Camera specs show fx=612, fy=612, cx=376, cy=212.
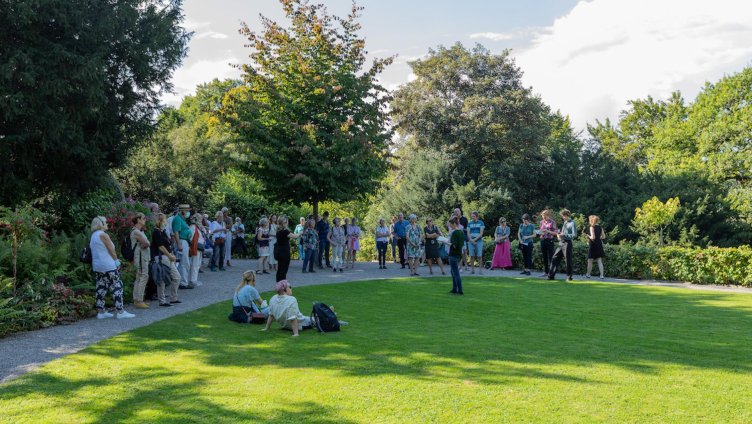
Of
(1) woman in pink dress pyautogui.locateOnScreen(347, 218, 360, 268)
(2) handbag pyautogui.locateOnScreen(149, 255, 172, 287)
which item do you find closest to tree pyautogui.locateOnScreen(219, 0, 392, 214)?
(1) woman in pink dress pyautogui.locateOnScreen(347, 218, 360, 268)

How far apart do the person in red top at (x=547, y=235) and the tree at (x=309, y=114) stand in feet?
23.9

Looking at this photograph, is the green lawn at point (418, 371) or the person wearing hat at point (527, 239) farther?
the person wearing hat at point (527, 239)

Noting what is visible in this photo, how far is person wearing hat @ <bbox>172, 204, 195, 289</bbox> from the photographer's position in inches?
571

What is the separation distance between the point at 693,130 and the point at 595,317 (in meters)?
41.1

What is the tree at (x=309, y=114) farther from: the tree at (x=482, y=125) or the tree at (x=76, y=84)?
the tree at (x=482, y=125)

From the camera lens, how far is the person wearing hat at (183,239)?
1452 centimetres

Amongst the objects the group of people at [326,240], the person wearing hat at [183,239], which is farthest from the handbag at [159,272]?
the group of people at [326,240]

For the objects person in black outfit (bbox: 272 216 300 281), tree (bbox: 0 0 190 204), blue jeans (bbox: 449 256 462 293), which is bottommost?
blue jeans (bbox: 449 256 462 293)

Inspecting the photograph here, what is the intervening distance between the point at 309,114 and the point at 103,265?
42.8ft

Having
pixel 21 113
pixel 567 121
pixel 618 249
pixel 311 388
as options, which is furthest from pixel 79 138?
pixel 567 121

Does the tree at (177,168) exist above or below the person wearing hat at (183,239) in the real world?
above

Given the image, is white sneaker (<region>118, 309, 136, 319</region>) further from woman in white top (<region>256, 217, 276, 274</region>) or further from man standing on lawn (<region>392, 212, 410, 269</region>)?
man standing on lawn (<region>392, 212, 410, 269</region>)

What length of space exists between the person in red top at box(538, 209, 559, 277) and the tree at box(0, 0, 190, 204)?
38.8 ft

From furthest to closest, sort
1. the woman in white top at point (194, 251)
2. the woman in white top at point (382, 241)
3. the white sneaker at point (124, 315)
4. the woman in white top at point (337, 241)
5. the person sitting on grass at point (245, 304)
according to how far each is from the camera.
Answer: the woman in white top at point (382, 241)
the woman in white top at point (337, 241)
the woman in white top at point (194, 251)
the white sneaker at point (124, 315)
the person sitting on grass at point (245, 304)
